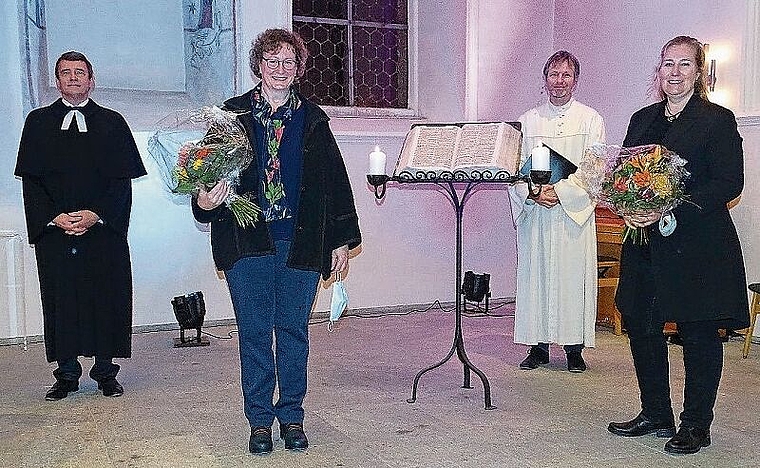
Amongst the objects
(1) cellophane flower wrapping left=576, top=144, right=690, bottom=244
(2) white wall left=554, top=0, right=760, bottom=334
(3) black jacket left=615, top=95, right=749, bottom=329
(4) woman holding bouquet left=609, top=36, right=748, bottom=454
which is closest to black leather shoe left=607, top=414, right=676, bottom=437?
(4) woman holding bouquet left=609, top=36, right=748, bottom=454

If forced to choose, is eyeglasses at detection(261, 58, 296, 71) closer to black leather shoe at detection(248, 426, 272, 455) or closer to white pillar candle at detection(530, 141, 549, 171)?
white pillar candle at detection(530, 141, 549, 171)

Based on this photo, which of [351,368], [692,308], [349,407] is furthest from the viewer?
[351,368]

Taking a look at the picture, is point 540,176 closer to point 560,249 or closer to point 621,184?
point 621,184

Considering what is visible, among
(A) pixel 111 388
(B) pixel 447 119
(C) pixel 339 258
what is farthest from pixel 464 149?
(B) pixel 447 119

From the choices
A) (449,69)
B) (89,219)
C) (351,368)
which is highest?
(449,69)

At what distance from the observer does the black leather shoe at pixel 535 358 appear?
498 centimetres

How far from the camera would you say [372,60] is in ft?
24.1

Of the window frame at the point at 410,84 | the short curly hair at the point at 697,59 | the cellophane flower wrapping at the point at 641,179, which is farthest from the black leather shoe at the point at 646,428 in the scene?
the window frame at the point at 410,84

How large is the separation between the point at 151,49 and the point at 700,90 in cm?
428

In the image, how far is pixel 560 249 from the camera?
4949mm

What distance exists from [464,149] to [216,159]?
1.42 m

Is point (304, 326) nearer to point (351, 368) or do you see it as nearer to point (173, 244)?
point (351, 368)

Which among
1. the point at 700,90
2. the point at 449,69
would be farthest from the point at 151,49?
the point at 700,90

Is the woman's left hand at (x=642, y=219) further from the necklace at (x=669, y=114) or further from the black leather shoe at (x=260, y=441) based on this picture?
the black leather shoe at (x=260, y=441)
